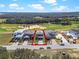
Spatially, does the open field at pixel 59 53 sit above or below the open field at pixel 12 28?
below

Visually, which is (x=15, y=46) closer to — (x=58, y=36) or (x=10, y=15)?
(x=10, y=15)

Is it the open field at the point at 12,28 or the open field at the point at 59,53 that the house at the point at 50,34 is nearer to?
the open field at the point at 12,28

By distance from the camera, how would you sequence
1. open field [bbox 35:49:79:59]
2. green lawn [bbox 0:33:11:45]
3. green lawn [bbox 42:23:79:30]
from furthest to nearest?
green lawn [bbox 42:23:79:30] → green lawn [bbox 0:33:11:45] → open field [bbox 35:49:79:59]

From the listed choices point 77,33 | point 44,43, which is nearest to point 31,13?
point 44,43

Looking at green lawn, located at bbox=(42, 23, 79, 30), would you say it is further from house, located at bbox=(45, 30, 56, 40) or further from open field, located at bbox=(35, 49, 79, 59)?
open field, located at bbox=(35, 49, 79, 59)

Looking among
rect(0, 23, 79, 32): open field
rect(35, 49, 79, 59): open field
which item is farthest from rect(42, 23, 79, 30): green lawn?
rect(35, 49, 79, 59): open field

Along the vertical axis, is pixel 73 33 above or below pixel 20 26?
below

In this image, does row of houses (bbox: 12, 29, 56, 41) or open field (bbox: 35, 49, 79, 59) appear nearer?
open field (bbox: 35, 49, 79, 59)

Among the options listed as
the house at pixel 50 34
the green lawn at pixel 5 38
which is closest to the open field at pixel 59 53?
the house at pixel 50 34

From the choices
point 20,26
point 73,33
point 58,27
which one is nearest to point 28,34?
point 20,26

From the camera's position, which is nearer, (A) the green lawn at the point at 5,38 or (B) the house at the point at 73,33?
(A) the green lawn at the point at 5,38

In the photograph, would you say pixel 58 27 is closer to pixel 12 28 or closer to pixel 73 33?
pixel 73 33
